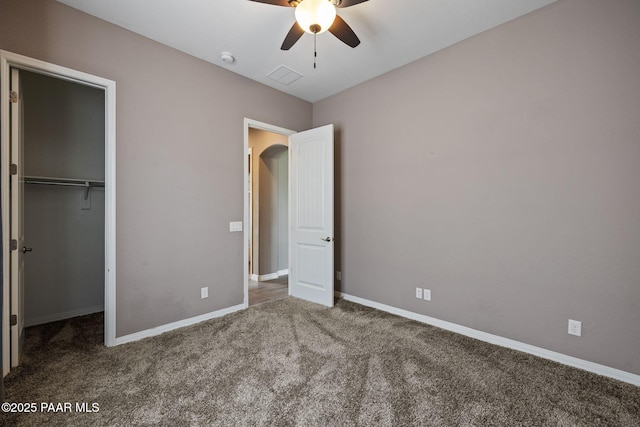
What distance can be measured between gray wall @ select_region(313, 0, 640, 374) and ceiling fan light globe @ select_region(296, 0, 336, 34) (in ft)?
5.26

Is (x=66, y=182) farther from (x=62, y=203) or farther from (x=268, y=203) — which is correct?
(x=268, y=203)

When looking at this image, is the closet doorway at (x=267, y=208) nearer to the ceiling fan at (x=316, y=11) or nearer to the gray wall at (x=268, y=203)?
the gray wall at (x=268, y=203)

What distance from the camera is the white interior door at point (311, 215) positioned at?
347 cm

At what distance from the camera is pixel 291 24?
242 centimetres

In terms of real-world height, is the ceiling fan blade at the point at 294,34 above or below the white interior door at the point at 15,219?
above

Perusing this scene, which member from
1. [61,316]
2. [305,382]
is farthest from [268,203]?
[305,382]

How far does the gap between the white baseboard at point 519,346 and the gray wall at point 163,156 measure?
1946 mm

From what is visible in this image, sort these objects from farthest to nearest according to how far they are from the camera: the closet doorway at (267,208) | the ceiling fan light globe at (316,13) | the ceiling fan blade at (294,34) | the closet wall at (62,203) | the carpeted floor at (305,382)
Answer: the closet doorway at (267,208) → the closet wall at (62,203) → the ceiling fan blade at (294,34) → the ceiling fan light globe at (316,13) → the carpeted floor at (305,382)

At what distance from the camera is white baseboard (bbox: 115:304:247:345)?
2.50m

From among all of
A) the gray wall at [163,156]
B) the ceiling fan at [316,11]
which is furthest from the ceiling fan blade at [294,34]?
the gray wall at [163,156]

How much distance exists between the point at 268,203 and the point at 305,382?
3561 mm

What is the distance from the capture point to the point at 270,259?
16.6 ft

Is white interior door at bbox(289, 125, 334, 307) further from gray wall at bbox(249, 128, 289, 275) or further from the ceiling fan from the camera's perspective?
the ceiling fan

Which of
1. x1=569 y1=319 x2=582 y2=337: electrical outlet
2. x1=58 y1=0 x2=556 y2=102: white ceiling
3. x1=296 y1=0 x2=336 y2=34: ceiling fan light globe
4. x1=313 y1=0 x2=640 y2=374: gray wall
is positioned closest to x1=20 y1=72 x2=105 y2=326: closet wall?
x1=58 y1=0 x2=556 y2=102: white ceiling
